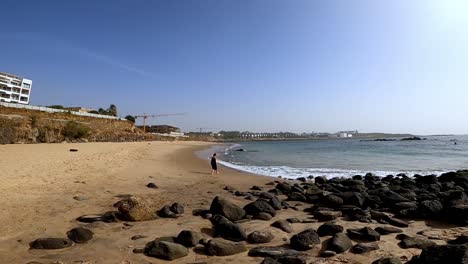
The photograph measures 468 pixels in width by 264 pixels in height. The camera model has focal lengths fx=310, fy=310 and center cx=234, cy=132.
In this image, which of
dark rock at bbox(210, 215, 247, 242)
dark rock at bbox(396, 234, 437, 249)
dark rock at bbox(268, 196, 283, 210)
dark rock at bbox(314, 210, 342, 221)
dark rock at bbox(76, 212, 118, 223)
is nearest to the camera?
dark rock at bbox(396, 234, 437, 249)

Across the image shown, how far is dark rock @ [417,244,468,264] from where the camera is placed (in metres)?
4.41

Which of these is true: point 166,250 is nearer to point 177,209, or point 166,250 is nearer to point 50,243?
point 50,243

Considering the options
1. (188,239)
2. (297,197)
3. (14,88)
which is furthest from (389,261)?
(14,88)

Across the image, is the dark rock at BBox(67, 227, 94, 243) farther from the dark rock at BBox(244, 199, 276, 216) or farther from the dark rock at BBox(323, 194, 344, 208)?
the dark rock at BBox(323, 194, 344, 208)

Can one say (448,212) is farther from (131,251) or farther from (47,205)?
(47,205)

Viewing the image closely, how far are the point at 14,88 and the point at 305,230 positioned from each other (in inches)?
4012

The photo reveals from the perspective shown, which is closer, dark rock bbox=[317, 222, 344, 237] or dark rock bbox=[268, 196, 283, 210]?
Result: dark rock bbox=[317, 222, 344, 237]

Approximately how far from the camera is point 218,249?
623 cm

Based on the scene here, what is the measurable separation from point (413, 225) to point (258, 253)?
526 centimetres

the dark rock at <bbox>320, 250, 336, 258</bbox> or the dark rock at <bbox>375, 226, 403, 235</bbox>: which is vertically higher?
the dark rock at <bbox>375, 226, 403, 235</bbox>

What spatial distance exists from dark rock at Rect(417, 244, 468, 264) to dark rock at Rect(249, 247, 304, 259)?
84.9 inches

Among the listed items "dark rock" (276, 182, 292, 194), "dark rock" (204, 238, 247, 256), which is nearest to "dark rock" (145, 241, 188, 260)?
"dark rock" (204, 238, 247, 256)

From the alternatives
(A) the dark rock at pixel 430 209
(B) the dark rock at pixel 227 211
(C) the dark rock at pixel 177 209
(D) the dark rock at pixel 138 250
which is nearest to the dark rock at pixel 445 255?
(B) the dark rock at pixel 227 211

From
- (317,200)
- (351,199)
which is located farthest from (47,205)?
(351,199)
